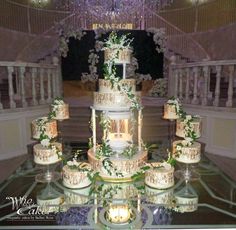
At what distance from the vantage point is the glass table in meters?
3.03

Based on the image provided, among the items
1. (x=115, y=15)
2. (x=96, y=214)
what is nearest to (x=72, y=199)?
(x=96, y=214)

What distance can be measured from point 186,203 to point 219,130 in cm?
378

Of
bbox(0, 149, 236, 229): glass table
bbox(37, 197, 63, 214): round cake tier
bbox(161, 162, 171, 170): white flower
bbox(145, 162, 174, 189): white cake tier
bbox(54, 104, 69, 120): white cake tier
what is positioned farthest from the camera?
bbox(54, 104, 69, 120): white cake tier

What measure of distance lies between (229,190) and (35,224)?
2.72 metres

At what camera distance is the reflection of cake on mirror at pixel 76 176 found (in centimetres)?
395

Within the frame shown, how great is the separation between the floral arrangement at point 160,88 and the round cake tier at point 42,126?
5079 mm

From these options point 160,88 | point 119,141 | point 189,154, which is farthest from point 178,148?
point 160,88

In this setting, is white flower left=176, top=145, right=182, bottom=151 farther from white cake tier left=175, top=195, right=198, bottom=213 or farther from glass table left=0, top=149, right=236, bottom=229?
white cake tier left=175, top=195, right=198, bottom=213

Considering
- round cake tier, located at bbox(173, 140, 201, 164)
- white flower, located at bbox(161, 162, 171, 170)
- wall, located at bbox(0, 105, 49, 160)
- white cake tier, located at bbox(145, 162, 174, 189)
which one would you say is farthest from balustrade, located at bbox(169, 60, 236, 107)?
wall, located at bbox(0, 105, 49, 160)

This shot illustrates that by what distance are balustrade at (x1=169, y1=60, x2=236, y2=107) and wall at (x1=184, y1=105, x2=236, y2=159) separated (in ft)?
0.64

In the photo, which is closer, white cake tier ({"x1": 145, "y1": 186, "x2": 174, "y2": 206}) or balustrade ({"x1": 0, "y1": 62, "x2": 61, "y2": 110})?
white cake tier ({"x1": 145, "y1": 186, "x2": 174, "y2": 206})

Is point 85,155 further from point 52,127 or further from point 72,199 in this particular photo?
point 72,199

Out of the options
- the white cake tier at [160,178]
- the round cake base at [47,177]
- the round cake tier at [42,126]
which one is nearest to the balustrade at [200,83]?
the white cake tier at [160,178]

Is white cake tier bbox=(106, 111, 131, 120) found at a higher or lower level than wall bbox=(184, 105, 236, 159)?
higher
